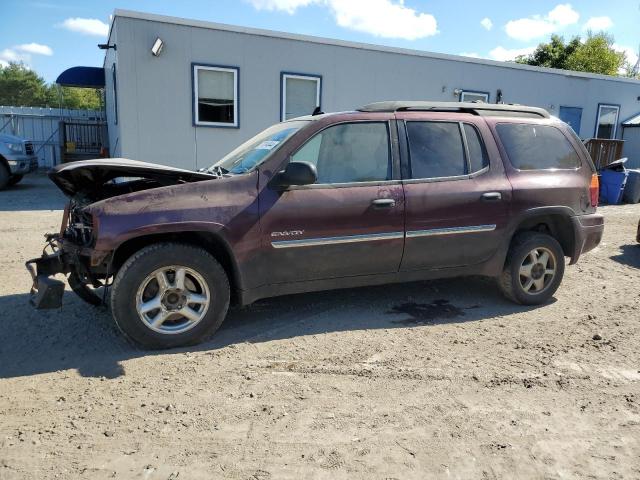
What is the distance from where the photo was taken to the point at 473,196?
453 cm

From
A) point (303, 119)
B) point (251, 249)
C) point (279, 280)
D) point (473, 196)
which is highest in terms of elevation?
point (303, 119)

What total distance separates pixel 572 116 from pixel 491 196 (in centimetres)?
1406

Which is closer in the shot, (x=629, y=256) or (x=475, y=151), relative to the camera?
(x=475, y=151)

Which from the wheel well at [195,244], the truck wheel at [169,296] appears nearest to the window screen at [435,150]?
the wheel well at [195,244]

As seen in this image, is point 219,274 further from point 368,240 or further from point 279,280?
point 368,240

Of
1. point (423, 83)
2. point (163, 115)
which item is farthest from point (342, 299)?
point (423, 83)

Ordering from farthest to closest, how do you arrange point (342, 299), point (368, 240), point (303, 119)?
1. point (342, 299)
2. point (303, 119)
3. point (368, 240)

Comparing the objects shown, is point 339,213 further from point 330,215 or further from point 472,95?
point 472,95

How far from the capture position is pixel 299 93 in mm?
12398

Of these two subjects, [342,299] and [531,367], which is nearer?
[531,367]

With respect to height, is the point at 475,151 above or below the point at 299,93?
below

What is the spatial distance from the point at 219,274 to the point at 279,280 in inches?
19.6

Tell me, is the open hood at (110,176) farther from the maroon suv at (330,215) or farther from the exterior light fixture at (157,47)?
the exterior light fixture at (157,47)

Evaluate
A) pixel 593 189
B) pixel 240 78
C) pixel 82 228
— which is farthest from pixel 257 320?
pixel 240 78
